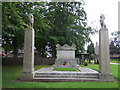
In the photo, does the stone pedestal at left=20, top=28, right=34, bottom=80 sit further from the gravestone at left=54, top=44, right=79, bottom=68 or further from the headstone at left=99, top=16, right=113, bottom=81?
the gravestone at left=54, top=44, right=79, bottom=68

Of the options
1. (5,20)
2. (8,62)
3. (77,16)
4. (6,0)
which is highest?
(77,16)

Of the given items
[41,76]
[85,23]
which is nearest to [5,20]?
[41,76]

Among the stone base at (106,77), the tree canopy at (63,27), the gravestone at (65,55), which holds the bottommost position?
the stone base at (106,77)

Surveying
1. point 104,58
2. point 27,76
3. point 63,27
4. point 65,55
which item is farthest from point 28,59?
point 63,27

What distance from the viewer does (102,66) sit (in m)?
9.56

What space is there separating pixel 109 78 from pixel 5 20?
10416 millimetres

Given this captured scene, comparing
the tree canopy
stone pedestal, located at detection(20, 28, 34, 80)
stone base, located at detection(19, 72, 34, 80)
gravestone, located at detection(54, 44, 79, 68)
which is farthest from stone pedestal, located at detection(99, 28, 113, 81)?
the tree canopy

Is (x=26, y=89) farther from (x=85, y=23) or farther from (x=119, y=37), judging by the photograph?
(x=119, y=37)

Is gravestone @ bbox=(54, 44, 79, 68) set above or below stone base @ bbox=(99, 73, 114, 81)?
above

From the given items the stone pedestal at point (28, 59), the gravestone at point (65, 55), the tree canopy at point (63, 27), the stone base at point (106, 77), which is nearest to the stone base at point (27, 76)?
the stone pedestal at point (28, 59)

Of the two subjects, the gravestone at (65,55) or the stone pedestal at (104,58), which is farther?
the gravestone at (65,55)

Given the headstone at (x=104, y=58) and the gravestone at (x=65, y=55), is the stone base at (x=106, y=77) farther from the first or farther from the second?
the gravestone at (x=65, y=55)

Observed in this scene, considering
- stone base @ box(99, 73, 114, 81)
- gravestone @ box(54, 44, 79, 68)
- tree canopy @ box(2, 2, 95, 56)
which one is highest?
tree canopy @ box(2, 2, 95, 56)

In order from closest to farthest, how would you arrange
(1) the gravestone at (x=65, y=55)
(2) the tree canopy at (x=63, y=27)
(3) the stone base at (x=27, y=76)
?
1. (3) the stone base at (x=27, y=76)
2. (1) the gravestone at (x=65, y=55)
3. (2) the tree canopy at (x=63, y=27)
